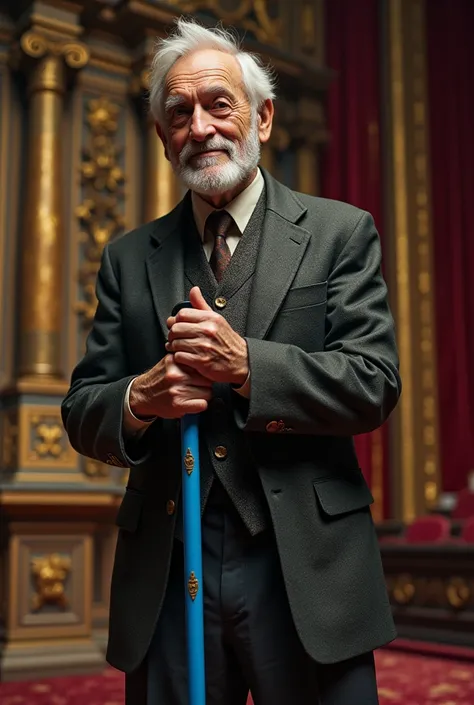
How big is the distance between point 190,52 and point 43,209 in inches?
134

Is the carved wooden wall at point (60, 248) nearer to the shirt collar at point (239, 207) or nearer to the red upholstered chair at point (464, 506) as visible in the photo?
the red upholstered chair at point (464, 506)

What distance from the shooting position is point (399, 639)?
208 inches

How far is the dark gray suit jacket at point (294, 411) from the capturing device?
4.88 ft

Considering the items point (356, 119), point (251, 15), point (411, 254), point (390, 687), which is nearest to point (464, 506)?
point (411, 254)

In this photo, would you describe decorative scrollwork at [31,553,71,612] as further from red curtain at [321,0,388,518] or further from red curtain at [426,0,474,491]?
red curtain at [426,0,474,491]

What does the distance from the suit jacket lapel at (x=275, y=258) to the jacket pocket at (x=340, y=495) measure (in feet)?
0.92

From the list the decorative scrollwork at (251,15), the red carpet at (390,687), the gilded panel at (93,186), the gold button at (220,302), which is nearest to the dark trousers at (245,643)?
the gold button at (220,302)

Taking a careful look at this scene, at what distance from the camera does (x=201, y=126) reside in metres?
1.64

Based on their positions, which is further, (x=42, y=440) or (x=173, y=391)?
(x=42, y=440)

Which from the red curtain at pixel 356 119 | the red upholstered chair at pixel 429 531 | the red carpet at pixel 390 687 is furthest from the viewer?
the red curtain at pixel 356 119

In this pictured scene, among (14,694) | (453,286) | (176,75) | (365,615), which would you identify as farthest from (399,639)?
(176,75)

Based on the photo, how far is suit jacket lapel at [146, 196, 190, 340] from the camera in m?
1.68

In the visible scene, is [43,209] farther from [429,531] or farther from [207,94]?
[207,94]

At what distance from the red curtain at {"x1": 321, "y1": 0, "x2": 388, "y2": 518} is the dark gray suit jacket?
15.9 ft
